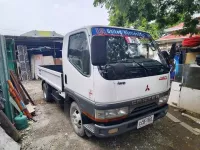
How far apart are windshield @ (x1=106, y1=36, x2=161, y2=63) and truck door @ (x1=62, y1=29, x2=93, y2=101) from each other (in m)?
0.39

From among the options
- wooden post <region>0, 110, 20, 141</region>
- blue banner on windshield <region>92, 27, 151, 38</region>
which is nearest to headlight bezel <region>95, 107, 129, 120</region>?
blue banner on windshield <region>92, 27, 151, 38</region>

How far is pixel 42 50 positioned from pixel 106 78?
34.6 feet

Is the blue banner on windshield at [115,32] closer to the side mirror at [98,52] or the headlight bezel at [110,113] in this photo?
the side mirror at [98,52]

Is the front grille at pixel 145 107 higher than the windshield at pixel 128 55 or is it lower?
lower

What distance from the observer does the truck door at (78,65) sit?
2.33m

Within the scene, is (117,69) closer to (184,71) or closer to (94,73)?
(94,73)

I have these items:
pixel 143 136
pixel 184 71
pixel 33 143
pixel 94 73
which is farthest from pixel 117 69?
pixel 184 71

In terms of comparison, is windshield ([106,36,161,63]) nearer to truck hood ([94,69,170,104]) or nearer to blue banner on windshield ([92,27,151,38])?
blue banner on windshield ([92,27,151,38])

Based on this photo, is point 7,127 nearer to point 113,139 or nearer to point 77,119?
point 77,119

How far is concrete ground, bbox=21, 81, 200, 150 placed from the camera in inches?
108

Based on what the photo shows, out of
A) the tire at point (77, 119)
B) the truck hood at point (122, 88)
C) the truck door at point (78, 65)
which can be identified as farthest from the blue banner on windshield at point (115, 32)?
the tire at point (77, 119)

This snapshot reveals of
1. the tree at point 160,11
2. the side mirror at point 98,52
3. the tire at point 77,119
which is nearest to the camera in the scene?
the side mirror at point 98,52

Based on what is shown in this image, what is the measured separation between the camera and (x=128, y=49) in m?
2.68

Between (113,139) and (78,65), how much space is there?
1.65 meters
